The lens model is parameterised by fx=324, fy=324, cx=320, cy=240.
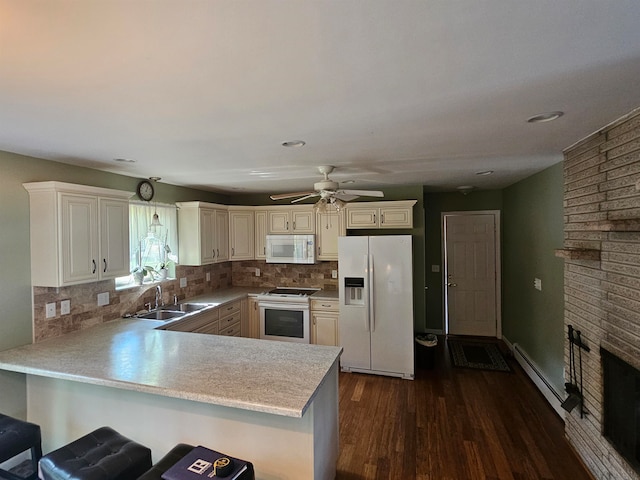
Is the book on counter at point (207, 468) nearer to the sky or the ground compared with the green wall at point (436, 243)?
nearer to the ground

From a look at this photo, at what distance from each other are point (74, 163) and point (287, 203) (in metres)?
2.85

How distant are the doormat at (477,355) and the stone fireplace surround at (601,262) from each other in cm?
144

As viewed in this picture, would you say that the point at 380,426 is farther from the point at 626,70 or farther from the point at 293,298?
the point at 626,70

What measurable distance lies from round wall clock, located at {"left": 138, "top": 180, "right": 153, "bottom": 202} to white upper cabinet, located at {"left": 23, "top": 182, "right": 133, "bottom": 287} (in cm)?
77

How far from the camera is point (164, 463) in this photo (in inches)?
61.6

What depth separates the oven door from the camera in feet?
14.4

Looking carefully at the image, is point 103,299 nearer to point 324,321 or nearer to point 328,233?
point 324,321

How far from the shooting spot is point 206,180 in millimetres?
3896

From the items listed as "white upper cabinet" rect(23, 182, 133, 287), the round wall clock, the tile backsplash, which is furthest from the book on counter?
the round wall clock

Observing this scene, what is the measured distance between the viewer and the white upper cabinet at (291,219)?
473cm

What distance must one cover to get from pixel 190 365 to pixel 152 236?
2255 millimetres

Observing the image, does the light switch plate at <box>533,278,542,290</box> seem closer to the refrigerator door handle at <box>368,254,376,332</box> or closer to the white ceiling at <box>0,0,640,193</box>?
the white ceiling at <box>0,0,640,193</box>

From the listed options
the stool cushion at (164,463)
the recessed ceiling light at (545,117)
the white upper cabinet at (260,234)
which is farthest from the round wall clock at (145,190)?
the recessed ceiling light at (545,117)

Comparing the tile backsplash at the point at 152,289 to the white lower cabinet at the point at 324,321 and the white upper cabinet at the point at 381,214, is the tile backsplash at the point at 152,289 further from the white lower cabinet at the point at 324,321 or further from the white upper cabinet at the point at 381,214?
the white upper cabinet at the point at 381,214
